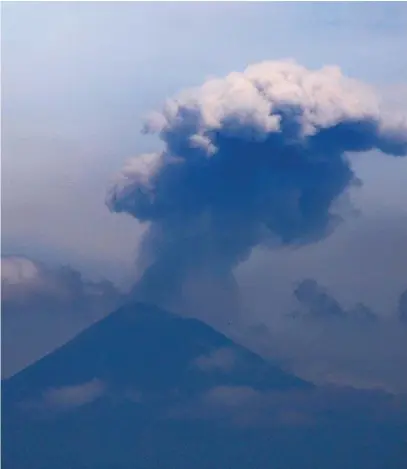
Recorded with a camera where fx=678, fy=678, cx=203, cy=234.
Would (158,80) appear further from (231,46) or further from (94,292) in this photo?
(94,292)

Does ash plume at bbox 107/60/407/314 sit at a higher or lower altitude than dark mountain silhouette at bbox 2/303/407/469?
higher

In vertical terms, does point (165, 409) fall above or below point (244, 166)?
below

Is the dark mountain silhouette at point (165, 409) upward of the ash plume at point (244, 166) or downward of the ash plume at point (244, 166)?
downward

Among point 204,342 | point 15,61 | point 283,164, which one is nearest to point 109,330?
point 204,342
